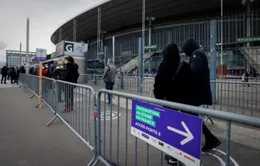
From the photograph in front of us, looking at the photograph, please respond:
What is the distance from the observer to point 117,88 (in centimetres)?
1239

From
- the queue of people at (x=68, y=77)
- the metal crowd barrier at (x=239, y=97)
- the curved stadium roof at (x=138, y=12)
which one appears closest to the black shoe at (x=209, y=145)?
the metal crowd barrier at (x=239, y=97)

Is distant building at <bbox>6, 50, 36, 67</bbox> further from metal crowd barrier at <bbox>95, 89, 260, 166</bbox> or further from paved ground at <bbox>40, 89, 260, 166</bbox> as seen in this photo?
metal crowd barrier at <bbox>95, 89, 260, 166</bbox>

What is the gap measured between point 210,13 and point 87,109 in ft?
111

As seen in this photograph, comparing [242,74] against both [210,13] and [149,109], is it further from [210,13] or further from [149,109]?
[210,13]

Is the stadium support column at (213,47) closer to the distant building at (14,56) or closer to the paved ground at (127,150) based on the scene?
the paved ground at (127,150)

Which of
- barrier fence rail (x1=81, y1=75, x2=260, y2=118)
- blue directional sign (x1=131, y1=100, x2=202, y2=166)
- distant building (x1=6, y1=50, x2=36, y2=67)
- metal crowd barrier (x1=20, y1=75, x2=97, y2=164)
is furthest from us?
distant building (x1=6, y1=50, x2=36, y2=67)

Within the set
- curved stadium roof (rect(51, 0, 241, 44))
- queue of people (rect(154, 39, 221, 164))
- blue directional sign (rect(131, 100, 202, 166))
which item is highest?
curved stadium roof (rect(51, 0, 241, 44))

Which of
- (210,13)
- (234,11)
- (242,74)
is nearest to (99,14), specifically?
(210,13)

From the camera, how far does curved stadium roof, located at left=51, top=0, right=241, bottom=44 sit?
105 ft

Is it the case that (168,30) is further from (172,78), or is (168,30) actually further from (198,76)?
(172,78)

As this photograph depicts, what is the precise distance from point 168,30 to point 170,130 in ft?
70.0

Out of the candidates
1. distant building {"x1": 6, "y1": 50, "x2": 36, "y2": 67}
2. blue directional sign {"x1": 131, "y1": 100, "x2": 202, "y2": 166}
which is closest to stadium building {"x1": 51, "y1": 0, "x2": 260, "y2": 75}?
blue directional sign {"x1": 131, "y1": 100, "x2": 202, "y2": 166}

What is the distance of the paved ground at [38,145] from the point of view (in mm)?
3547

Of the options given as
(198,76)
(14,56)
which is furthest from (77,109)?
(14,56)
